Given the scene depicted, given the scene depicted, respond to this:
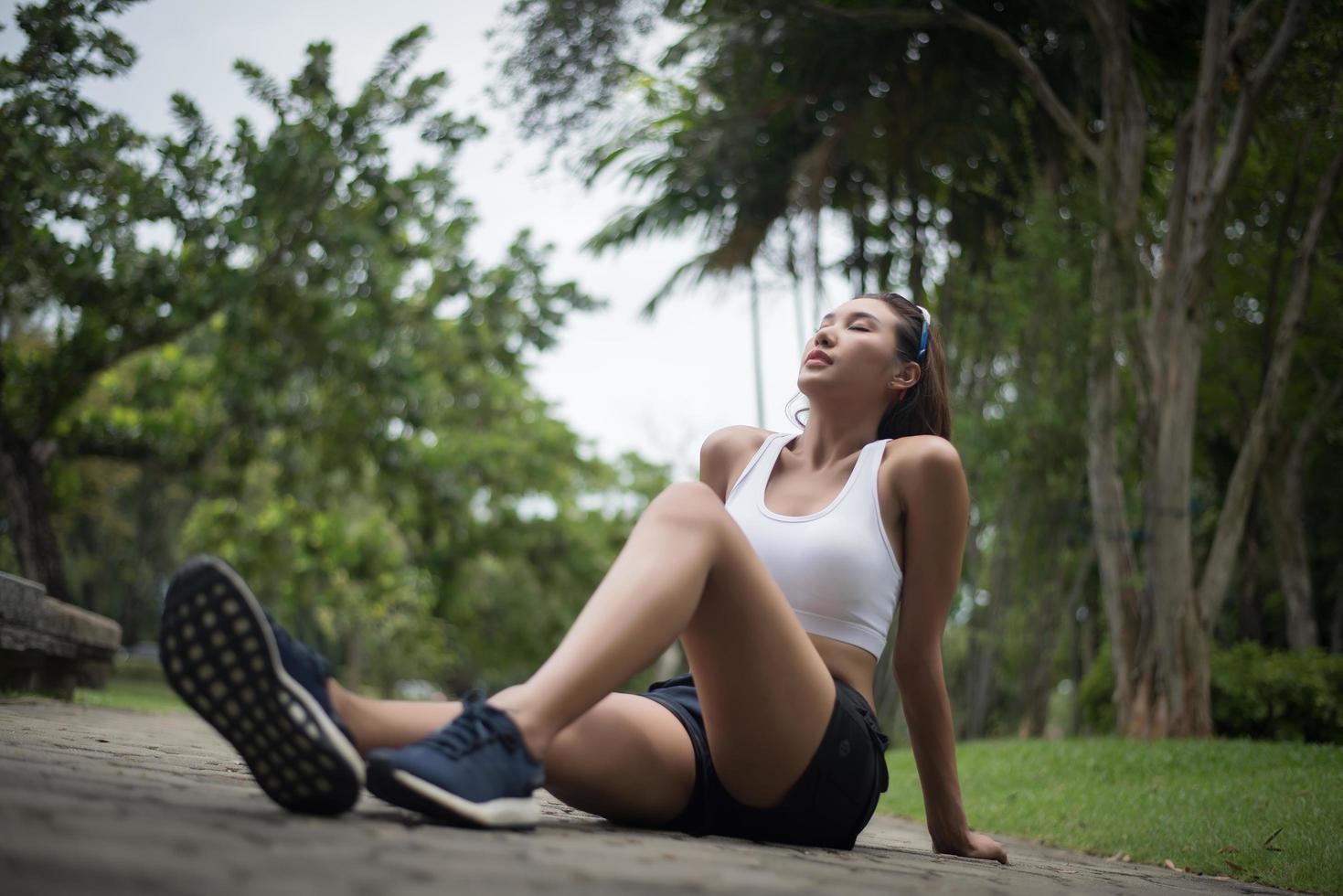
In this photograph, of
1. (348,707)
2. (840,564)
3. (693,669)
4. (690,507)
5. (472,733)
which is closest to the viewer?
(472,733)

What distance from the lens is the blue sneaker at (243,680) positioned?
1605 mm

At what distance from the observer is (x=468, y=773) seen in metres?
1.68

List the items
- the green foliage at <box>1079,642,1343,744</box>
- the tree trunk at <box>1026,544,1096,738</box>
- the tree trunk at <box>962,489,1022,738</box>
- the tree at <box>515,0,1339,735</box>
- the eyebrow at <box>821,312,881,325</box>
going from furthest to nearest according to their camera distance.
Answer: the tree trunk at <box>1026,544,1096,738</box> < the tree trunk at <box>962,489,1022,738</box> < the green foliage at <box>1079,642,1343,744</box> < the tree at <box>515,0,1339,735</box> < the eyebrow at <box>821,312,881,325</box>

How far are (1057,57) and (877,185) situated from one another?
2906 mm

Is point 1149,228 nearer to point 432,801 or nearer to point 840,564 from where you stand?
point 840,564

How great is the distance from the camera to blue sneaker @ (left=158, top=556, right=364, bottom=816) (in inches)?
63.2

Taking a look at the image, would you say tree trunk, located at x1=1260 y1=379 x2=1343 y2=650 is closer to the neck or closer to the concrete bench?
the neck

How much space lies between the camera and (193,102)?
30.0 feet

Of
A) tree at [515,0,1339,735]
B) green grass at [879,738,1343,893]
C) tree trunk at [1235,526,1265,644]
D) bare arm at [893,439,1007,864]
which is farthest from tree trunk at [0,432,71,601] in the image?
tree trunk at [1235,526,1265,644]

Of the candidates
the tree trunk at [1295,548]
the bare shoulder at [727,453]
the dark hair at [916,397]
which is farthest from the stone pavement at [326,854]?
the tree trunk at [1295,548]

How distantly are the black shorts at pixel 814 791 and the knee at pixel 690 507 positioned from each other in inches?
19.0

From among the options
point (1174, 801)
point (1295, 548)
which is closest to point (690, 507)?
point (1174, 801)

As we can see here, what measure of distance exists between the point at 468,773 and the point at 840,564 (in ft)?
3.09

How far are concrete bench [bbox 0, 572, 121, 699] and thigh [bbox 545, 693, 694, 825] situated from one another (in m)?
3.72
